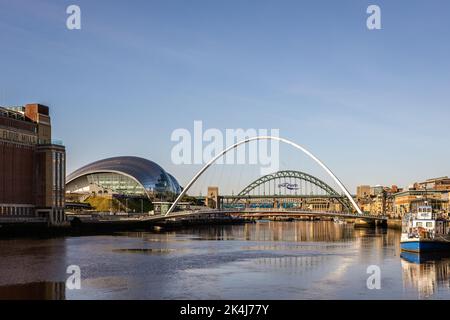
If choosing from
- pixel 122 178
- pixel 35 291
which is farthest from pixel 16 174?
pixel 122 178

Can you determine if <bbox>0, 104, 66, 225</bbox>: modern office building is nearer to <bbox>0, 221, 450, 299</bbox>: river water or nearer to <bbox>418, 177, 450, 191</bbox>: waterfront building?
<bbox>0, 221, 450, 299</bbox>: river water

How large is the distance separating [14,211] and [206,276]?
53814 mm

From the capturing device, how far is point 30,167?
85750 mm

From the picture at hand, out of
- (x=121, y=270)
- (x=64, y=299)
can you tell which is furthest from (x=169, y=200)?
(x=64, y=299)

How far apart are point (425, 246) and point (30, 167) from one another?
5695 centimetres

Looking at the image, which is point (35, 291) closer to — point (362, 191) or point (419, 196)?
point (419, 196)

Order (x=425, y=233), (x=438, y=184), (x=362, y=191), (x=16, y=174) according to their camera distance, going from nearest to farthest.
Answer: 1. (x=425, y=233)
2. (x=16, y=174)
3. (x=438, y=184)
4. (x=362, y=191)

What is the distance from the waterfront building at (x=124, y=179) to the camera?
150125 millimetres

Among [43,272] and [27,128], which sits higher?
[27,128]

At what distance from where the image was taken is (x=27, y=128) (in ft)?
277

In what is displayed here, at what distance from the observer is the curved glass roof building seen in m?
150

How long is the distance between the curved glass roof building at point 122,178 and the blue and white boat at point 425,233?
104m
